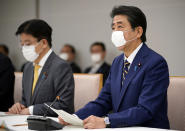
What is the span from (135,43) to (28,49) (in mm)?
958

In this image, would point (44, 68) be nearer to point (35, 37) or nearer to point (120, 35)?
point (35, 37)

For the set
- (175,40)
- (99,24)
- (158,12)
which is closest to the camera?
(175,40)

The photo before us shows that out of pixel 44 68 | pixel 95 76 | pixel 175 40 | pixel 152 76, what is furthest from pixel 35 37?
pixel 175 40

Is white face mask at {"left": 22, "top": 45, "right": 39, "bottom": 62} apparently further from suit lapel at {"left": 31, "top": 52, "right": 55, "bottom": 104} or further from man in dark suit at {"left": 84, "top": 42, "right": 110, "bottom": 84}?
man in dark suit at {"left": 84, "top": 42, "right": 110, "bottom": 84}

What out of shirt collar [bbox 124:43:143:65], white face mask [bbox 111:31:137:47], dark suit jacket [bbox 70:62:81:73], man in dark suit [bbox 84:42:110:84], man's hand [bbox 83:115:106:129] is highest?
white face mask [bbox 111:31:137:47]

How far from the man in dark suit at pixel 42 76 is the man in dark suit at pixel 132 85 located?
0.31m

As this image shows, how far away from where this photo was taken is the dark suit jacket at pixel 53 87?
2172 mm

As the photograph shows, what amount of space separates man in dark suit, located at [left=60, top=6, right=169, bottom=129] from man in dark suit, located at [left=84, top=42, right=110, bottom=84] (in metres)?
2.88

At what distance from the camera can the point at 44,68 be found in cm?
232

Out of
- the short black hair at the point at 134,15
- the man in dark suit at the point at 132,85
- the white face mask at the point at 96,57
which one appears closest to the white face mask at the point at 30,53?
the man in dark suit at the point at 132,85

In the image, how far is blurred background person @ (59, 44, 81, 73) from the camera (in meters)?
5.40

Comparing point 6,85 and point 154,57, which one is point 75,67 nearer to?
point 6,85

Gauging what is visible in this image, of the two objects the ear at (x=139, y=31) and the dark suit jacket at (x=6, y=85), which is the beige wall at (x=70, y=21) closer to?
the dark suit jacket at (x=6, y=85)

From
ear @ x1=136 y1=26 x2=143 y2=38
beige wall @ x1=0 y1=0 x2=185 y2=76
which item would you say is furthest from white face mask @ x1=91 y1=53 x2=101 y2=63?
ear @ x1=136 y1=26 x2=143 y2=38
